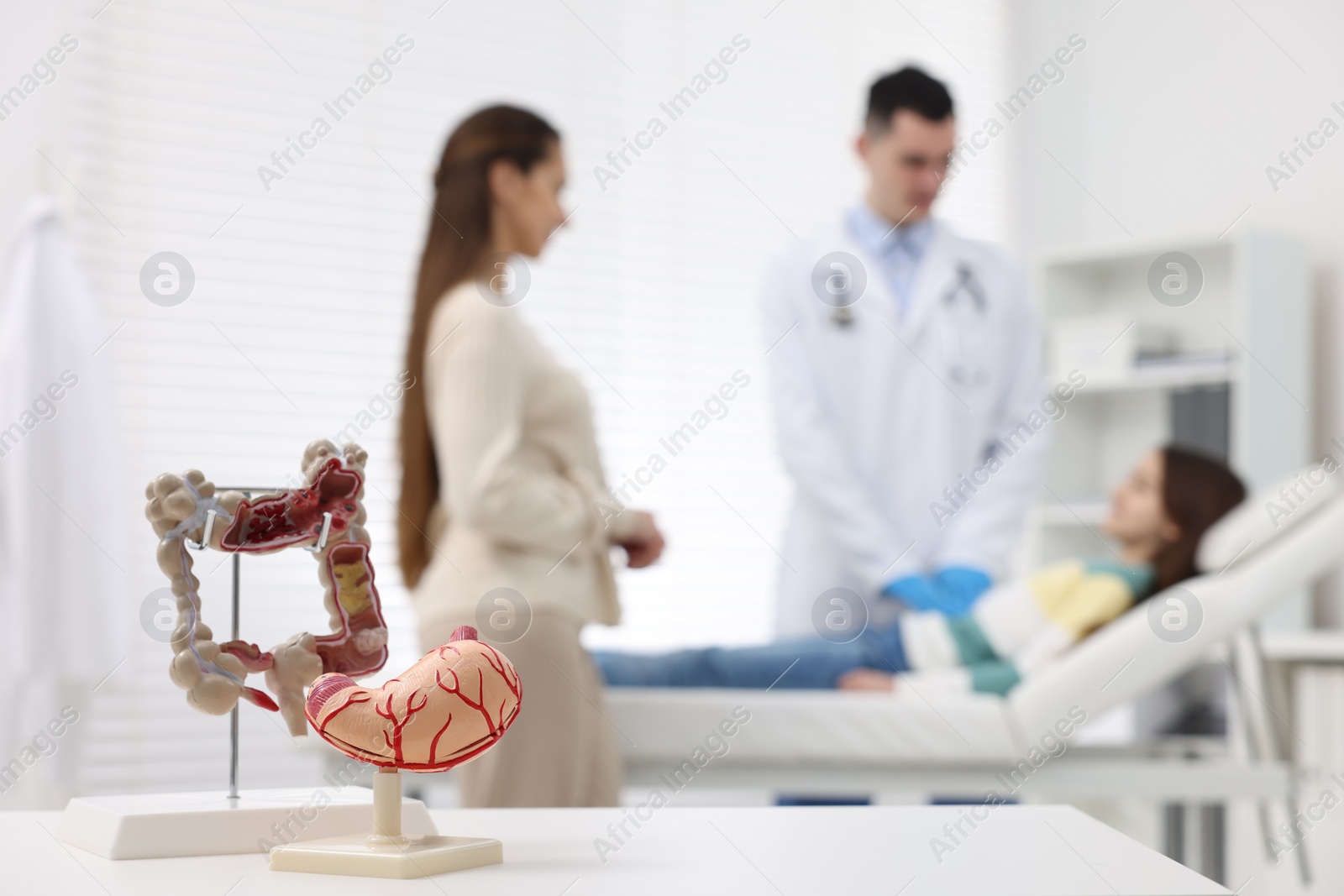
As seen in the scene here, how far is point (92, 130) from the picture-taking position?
7.82 feet

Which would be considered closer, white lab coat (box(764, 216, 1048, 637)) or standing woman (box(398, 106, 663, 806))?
standing woman (box(398, 106, 663, 806))

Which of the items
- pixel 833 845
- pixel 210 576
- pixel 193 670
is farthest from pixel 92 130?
pixel 833 845

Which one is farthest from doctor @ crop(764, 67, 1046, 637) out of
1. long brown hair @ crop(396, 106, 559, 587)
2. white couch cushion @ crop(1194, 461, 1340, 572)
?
long brown hair @ crop(396, 106, 559, 587)

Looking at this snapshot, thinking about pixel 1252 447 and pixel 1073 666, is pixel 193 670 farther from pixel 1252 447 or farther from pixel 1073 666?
pixel 1252 447

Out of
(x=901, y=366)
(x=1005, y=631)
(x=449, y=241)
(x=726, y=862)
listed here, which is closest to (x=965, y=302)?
(x=901, y=366)

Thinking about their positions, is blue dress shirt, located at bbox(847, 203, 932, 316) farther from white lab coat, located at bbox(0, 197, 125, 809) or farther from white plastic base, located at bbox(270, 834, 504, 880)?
white plastic base, located at bbox(270, 834, 504, 880)

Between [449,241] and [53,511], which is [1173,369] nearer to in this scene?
[449,241]

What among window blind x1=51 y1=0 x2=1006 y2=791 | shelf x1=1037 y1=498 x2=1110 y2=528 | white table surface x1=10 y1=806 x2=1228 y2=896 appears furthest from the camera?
shelf x1=1037 y1=498 x2=1110 y2=528

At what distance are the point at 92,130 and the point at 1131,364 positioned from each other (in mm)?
2411

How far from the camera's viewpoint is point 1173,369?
9.55 ft

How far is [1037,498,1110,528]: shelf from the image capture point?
3098 mm

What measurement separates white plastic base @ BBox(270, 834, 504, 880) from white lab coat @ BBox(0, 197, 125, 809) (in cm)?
138

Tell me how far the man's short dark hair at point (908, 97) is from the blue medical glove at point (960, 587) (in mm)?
825

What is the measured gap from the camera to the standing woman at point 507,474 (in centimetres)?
140
